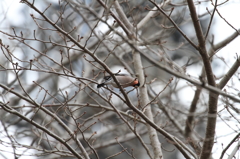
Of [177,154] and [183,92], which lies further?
[177,154]

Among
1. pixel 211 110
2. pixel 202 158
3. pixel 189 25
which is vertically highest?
pixel 189 25

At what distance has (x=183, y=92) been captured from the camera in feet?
31.9

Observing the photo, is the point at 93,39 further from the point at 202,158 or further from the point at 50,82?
the point at 202,158

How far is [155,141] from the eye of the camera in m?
4.31

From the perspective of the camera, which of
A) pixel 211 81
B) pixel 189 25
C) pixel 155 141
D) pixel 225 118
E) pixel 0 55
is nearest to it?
pixel 211 81

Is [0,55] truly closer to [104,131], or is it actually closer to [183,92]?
[104,131]

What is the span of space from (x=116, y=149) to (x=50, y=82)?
342 centimetres

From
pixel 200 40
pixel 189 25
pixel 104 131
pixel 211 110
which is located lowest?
pixel 211 110

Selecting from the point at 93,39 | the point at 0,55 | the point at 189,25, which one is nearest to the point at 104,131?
the point at 93,39

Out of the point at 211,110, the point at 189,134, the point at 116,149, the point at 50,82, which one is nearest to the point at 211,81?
the point at 211,110

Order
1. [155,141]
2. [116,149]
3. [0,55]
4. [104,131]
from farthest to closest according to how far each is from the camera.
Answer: [116,149]
[104,131]
[0,55]
[155,141]

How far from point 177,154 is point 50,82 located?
18.1 ft

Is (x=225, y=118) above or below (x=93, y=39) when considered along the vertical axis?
below

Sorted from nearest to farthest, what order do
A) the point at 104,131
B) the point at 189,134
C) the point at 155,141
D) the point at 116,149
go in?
the point at 155,141 < the point at 189,134 < the point at 104,131 < the point at 116,149
